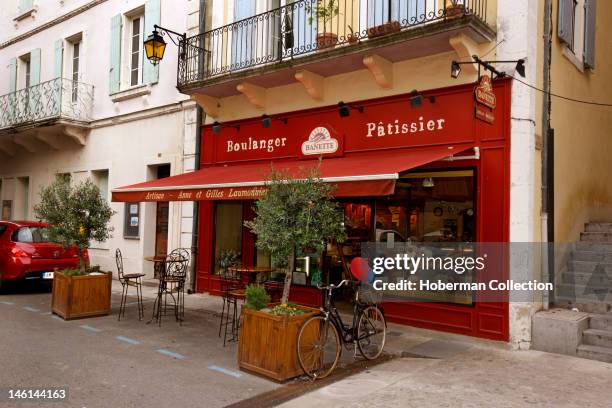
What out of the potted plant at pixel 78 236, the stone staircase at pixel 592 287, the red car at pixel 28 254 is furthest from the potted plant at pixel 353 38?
the red car at pixel 28 254

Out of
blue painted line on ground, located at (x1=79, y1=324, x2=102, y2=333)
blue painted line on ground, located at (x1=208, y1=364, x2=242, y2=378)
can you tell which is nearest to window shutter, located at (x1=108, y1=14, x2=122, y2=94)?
blue painted line on ground, located at (x1=79, y1=324, x2=102, y2=333)

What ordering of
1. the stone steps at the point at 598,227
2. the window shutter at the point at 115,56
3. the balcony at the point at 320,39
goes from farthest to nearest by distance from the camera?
1. the window shutter at the point at 115,56
2. the stone steps at the point at 598,227
3. the balcony at the point at 320,39

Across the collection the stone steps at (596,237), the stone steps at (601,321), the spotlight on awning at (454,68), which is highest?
the spotlight on awning at (454,68)

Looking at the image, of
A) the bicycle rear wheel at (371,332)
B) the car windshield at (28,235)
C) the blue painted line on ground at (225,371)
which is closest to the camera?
the blue painted line on ground at (225,371)

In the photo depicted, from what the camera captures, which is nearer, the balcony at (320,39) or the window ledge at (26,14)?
the balcony at (320,39)

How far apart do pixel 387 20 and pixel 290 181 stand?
155 inches

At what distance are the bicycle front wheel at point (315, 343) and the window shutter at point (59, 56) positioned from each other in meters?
13.0

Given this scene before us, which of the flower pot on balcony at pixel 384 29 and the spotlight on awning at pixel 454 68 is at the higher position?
the flower pot on balcony at pixel 384 29

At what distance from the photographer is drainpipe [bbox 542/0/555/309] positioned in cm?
712

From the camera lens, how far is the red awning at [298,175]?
625 cm

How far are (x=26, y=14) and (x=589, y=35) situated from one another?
16.1 metres

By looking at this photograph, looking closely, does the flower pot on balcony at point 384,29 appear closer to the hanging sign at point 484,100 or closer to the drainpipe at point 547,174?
the hanging sign at point 484,100

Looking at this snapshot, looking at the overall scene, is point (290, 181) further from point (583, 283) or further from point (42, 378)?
point (583, 283)

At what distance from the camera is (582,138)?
8672 millimetres
